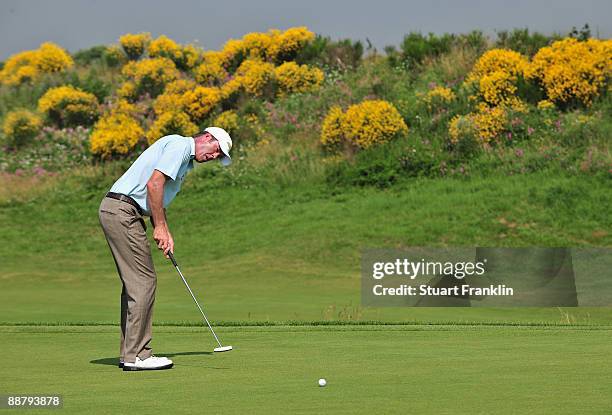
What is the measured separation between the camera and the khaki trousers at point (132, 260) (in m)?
9.28

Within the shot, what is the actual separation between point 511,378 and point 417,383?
690 millimetres

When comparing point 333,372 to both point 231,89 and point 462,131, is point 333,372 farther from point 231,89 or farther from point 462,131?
point 231,89

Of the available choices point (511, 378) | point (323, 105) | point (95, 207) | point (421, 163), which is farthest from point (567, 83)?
point (511, 378)

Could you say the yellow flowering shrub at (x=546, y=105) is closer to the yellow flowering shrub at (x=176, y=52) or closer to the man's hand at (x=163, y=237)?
the yellow flowering shrub at (x=176, y=52)

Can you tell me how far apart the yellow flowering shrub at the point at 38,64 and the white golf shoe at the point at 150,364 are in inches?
1615

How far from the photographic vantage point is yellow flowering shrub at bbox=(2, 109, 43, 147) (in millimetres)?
39562

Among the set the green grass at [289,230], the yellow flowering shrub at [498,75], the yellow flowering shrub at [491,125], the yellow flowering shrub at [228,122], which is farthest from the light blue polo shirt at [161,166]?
the yellow flowering shrub at [228,122]

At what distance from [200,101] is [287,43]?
4.99m

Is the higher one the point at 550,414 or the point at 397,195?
the point at 397,195

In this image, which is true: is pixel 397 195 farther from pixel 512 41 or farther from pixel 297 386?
pixel 297 386

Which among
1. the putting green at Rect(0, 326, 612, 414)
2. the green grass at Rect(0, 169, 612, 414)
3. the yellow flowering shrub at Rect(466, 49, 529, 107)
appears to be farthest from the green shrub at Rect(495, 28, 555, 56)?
the putting green at Rect(0, 326, 612, 414)

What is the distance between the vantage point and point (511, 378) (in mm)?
7828

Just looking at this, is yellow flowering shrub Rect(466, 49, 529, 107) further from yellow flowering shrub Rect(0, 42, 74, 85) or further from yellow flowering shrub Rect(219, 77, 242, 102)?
yellow flowering shrub Rect(0, 42, 74, 85)

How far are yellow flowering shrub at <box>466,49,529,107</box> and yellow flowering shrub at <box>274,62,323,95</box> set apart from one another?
6.18m
